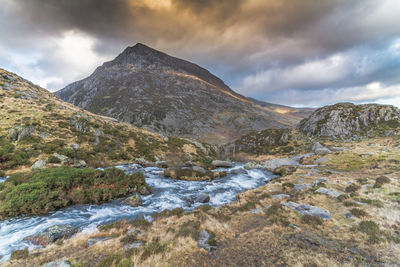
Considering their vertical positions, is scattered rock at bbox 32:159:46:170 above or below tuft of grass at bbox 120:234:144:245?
above

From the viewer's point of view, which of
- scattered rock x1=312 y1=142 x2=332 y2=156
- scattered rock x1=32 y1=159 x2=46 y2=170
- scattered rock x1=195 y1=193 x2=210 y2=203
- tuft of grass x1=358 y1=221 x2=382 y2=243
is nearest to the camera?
tuft of grass x1=358 y1=221 x2=382 y2=243

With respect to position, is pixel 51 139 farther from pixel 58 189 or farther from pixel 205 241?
pixel 205 241

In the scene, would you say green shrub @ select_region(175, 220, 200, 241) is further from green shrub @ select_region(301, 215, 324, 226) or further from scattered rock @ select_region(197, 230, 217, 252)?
green shrub @ select_region(301, 215, 324, 226)

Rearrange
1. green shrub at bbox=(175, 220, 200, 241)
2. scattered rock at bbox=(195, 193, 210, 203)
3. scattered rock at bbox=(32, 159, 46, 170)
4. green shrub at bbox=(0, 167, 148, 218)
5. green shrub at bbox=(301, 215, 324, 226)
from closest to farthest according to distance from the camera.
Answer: green shrub at bbox=(175, 220, 200, 241)
green shrub at bbox=(301, 215, 324, 226)
green shrub at bbox=(0, 167, 148, 218)
scattered rock at bbox=(195, 193, 210, 203)
scattered rock at bbox=(32, 159, 46, 170)

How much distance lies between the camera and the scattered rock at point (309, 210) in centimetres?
1171

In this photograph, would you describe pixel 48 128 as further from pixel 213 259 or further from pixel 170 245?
pixel 213 259

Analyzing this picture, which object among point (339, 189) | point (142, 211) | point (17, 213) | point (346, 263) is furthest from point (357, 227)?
point (17, 213)

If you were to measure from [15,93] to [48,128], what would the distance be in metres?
23.0

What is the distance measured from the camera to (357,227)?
380 inches

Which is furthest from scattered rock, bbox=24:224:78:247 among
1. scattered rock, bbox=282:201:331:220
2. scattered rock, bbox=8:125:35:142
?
scattered rock, bbox=8:125:35:142

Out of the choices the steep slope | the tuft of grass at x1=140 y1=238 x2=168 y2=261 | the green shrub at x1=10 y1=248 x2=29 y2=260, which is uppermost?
the steep slope

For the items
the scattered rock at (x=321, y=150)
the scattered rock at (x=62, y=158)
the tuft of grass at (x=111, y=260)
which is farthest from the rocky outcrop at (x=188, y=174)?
the scattered rock at (x=321, y=150)

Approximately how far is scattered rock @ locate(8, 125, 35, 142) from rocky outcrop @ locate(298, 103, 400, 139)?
104 metres

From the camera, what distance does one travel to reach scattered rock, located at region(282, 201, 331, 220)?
38.4 ft
